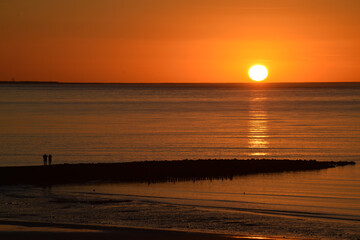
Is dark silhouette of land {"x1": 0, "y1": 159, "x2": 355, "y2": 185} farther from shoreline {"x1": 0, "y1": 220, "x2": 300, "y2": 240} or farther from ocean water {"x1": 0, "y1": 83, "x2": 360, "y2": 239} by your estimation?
shoreline {"x1": 0, "y1": 220, "x2": 300, "y2": 240}

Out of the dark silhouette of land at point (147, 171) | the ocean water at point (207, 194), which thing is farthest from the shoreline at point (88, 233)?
the dark silhouette of land at point (147, 171)

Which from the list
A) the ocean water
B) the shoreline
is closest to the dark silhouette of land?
the ocean water

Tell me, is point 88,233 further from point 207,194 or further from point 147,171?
point 147,171

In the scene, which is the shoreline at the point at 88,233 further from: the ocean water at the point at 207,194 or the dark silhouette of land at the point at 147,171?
the dark silhouette of land at the point at 147,171

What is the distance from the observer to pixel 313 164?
39750 millimetres

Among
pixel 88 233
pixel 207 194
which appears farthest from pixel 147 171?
pixel 88 233

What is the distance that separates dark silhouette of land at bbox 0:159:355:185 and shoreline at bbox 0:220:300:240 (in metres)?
11.6

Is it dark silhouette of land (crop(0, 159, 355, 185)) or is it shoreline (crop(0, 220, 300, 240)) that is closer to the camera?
shoreline (crop(0, 220, 300, 240))

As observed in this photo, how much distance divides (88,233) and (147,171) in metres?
16.3

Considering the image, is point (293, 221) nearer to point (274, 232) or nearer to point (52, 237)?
point (274, 232)

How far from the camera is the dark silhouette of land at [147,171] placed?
33.5m

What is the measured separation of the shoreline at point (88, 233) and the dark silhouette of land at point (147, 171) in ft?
38.0

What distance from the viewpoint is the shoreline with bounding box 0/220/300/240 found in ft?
63.6

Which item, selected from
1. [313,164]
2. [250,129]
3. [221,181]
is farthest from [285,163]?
[250,129]
